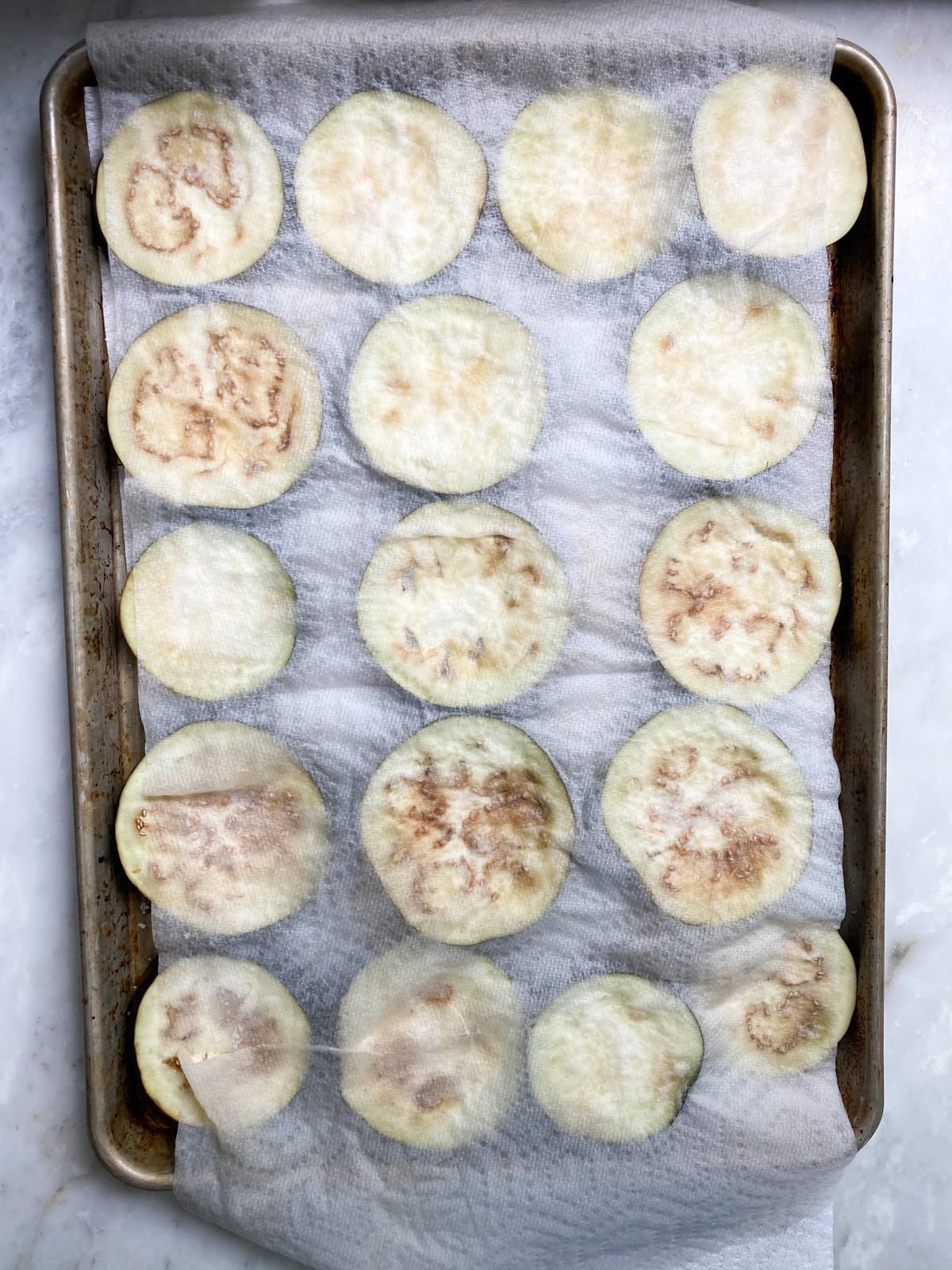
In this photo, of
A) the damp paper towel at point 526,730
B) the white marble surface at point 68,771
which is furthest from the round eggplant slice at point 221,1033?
the white marble surface at point 68,771

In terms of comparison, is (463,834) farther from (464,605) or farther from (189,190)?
(189,190)

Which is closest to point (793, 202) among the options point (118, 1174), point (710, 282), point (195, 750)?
point (710, 282)

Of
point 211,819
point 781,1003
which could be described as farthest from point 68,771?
point 781,1003

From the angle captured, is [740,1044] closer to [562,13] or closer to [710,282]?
[710,282]

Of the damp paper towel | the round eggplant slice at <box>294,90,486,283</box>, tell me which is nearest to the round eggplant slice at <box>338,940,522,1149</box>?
the damp paper towel

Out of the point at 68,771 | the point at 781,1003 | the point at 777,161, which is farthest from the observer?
the point at 68,771

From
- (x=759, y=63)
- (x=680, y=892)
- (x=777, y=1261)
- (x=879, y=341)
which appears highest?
(x=759, y=63)
